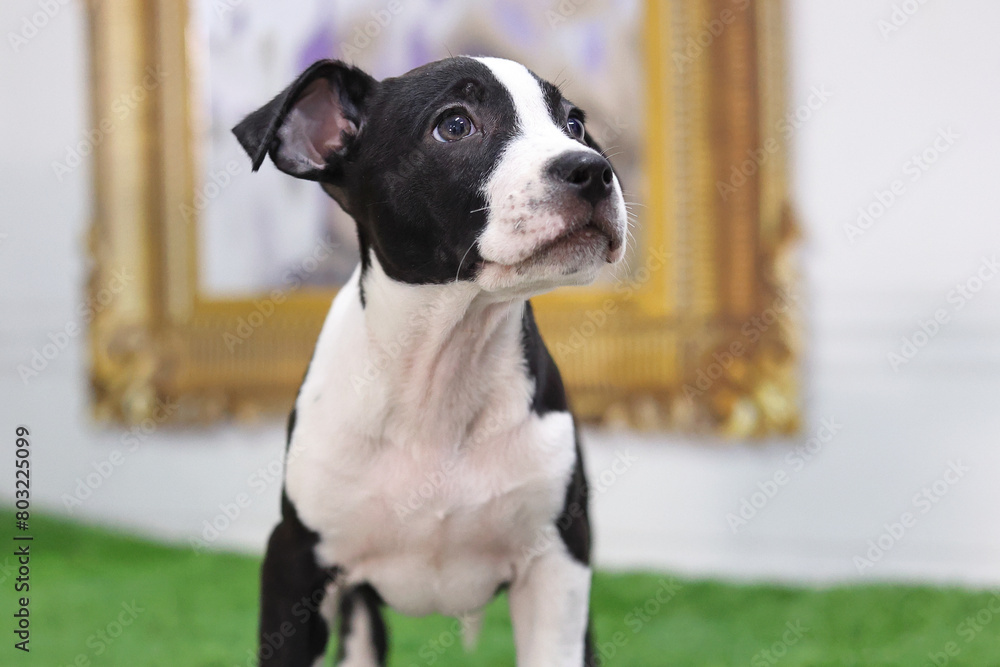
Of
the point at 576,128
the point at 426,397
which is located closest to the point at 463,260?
the point at 426,397

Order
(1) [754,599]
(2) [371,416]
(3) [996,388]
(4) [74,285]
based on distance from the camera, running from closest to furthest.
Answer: (2) [371,416]
(1) [754,599]
(3) [996,388]
(4) [74,285]

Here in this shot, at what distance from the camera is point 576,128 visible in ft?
5.10

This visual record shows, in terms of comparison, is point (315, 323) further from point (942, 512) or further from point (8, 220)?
point (942, 512)

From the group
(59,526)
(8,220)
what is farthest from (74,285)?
(59,526)

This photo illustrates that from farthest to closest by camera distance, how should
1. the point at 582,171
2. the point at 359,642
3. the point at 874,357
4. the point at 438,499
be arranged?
the point at 874,357 → the point at 359,642 → the point at 438,499 → the point at 582,171

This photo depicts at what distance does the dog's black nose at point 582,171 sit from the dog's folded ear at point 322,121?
42 cm

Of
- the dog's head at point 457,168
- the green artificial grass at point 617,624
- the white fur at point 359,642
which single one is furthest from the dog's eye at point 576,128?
the green artificial grass at point 617,624

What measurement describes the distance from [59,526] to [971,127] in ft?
12.3

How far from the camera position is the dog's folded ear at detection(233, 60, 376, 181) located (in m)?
1.47

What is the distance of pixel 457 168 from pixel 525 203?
0.15 metres

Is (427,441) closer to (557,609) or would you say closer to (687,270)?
(557,609)

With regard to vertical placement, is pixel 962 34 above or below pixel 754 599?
above

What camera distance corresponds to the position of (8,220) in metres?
4.06

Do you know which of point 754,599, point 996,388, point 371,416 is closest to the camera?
point 371,416
